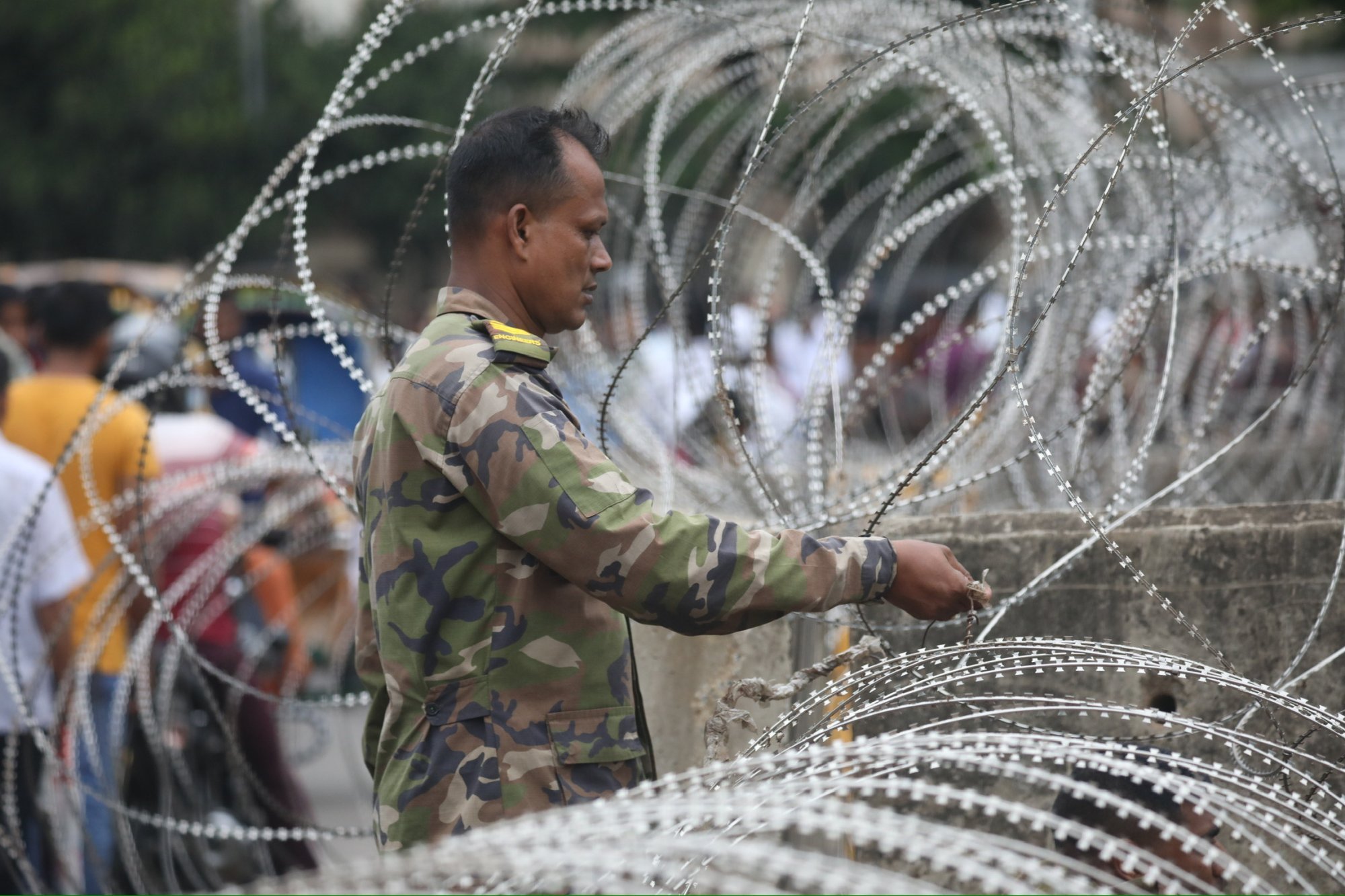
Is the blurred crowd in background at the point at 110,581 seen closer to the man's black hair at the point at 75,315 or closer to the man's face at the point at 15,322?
the man's black hair at the point at 75,315

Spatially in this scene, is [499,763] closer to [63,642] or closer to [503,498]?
[503,498]

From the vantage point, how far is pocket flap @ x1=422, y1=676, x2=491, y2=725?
7.89ft

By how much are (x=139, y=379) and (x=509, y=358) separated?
4.15 metres

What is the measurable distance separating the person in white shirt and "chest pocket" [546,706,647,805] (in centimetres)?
247

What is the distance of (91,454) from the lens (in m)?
5.20

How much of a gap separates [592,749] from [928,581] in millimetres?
572

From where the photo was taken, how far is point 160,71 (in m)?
24.4

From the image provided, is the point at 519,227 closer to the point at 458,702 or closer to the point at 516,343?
A: the point at 516,343

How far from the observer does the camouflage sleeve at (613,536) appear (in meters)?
2.26

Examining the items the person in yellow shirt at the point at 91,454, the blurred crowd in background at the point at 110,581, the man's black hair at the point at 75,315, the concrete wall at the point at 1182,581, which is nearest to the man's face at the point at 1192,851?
the concrete wall at the point at 1182,581

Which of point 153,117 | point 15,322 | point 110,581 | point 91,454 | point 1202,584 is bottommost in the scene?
point 1202,584

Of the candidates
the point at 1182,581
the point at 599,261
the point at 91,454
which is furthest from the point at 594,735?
the point at 91,454

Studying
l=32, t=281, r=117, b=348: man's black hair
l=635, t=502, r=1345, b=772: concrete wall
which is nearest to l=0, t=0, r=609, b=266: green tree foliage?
l=32, t=281, r=117, b=348: man's black hair

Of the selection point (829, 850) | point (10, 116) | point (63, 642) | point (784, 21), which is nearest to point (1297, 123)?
point (784, 21)
